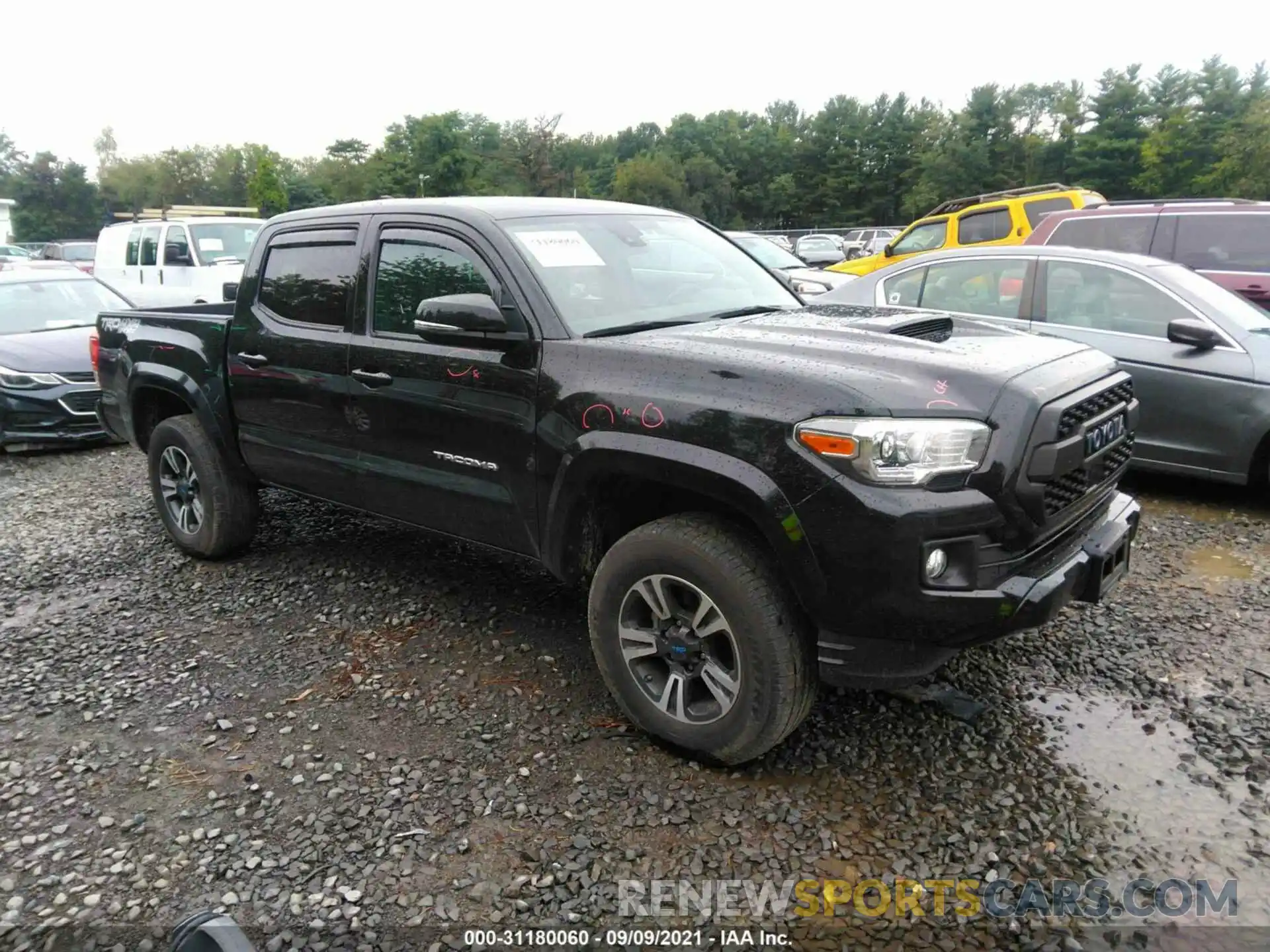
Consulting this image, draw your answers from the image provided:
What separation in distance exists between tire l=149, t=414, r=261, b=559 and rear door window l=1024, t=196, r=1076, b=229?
10.3 metres

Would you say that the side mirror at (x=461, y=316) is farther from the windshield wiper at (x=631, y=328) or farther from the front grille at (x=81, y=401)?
the front grille at (x=81, y=401)

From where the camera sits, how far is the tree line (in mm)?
48688

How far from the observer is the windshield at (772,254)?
1336cm

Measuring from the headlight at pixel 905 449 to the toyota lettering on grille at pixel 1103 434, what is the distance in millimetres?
514

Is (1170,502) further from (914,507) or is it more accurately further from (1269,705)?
(914,507)

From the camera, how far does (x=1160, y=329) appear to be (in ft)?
18.0

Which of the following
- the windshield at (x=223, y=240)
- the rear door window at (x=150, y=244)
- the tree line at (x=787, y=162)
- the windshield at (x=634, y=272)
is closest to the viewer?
the windshield at (x=634, y=272)

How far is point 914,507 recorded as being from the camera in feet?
8.07

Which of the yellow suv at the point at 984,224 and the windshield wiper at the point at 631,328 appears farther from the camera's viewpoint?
the yellow suv at the point at 984,224

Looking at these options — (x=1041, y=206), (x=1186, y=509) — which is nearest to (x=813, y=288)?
(x=1186, y=509)

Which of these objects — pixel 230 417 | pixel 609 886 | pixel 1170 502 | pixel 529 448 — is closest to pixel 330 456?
pixel 230 417

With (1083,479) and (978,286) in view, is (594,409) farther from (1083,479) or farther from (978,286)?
(978,286)

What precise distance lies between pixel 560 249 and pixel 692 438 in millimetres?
1180

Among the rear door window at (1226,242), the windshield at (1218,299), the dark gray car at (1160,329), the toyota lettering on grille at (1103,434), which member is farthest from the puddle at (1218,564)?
the rear door window at (1226,242)
